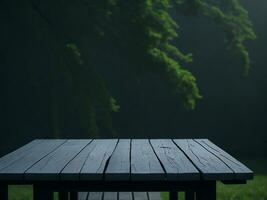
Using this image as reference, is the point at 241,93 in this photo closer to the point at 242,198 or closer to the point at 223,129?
the point at 223,129

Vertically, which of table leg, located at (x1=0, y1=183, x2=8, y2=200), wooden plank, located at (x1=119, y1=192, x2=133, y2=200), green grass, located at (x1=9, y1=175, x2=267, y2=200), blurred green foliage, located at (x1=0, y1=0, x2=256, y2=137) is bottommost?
green grass, located at (x1=9, y1=175, x2=267, y2=200)

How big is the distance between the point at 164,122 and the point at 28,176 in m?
10.3

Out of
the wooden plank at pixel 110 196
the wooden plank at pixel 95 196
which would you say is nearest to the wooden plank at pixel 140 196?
the wooden plank at pixel 110 196

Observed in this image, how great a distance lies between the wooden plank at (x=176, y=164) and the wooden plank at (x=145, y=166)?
34 millimetres

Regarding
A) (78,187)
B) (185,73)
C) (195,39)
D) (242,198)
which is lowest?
(242,198)

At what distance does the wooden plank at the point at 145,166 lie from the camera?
2432mm

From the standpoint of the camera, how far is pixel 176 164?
8.85ft

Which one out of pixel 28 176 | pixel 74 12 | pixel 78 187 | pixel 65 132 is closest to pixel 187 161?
pixel 78 187

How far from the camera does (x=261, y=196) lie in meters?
7.00

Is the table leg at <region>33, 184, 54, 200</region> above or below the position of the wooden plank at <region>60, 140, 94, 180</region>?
below

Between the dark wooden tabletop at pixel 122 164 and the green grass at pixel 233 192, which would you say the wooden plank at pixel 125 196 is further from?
the green grass at pixel 233 192

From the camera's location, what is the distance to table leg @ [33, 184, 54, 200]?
252cm

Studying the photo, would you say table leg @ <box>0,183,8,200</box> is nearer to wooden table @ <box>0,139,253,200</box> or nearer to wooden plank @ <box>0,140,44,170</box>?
wooden table @ <box>0,139,253,200</box>

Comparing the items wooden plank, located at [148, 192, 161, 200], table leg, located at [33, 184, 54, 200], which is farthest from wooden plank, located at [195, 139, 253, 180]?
wooden plank, located at [148, 192, 161, 200]
